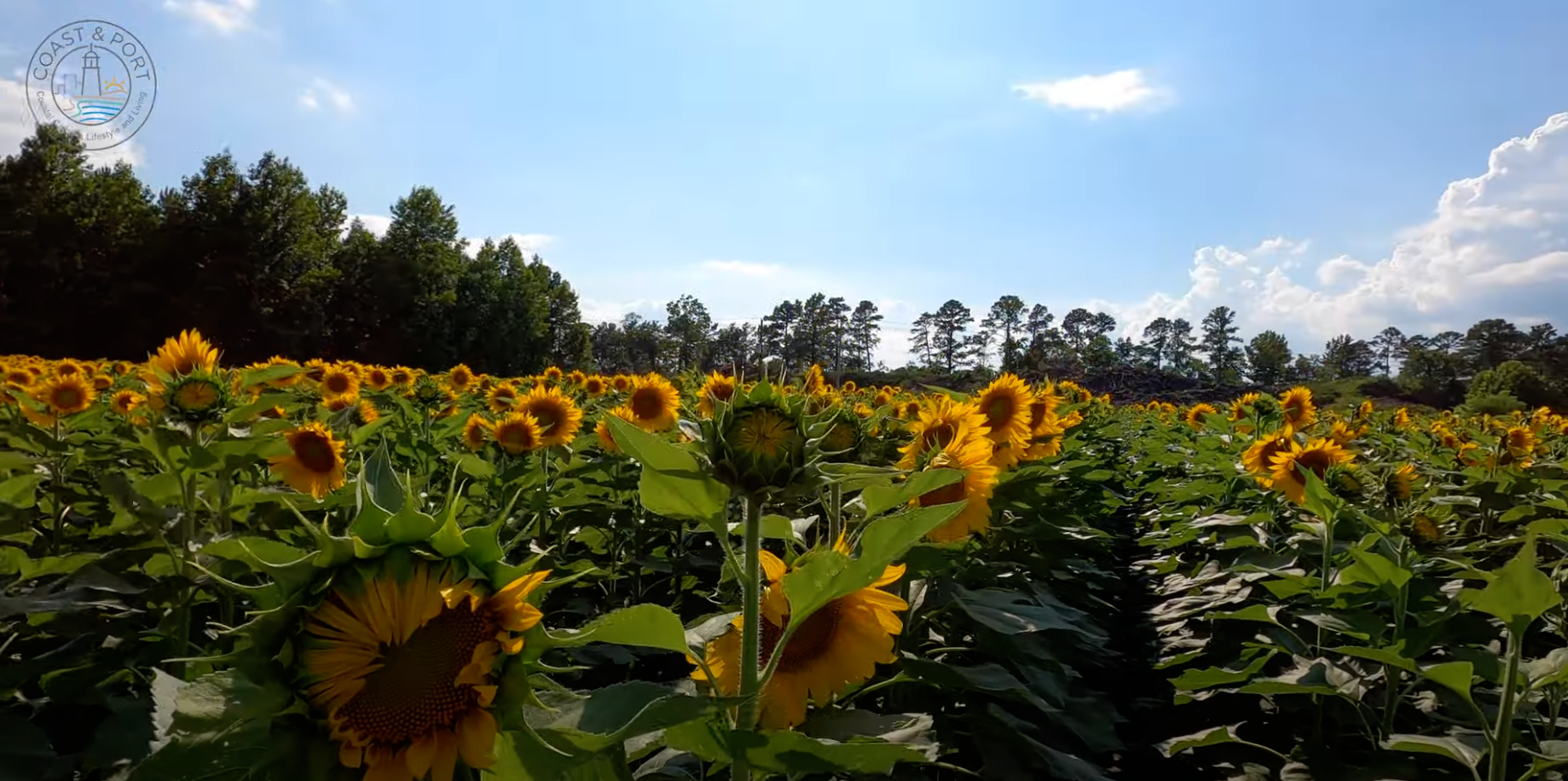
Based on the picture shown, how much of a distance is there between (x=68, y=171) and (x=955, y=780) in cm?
5122

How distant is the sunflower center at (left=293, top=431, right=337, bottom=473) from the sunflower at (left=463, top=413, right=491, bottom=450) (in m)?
1.61

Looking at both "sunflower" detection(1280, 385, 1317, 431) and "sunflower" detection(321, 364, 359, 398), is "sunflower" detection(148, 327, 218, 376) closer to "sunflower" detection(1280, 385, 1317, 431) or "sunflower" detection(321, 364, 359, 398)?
"sunflower" detection(321, 364, 359, 398)

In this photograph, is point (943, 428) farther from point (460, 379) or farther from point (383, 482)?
point (460, 379)

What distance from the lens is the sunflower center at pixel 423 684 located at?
2.60 ft

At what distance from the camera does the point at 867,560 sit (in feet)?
3.06

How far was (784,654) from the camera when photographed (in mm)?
1410

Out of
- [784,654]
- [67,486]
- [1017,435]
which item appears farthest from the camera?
[1017,435]

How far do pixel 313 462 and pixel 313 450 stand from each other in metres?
0.05

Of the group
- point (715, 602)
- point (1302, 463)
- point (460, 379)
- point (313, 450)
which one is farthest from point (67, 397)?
point (1302, 463)

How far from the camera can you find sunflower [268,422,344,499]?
299cm

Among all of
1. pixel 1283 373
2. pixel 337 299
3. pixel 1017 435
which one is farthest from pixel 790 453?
pixel 1283 373

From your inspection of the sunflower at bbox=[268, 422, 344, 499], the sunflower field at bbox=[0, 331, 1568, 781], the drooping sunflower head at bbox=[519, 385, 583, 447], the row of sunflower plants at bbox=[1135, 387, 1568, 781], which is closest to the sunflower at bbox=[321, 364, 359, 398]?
the sunflower field at bbox=[0, 331, 1568, 781]

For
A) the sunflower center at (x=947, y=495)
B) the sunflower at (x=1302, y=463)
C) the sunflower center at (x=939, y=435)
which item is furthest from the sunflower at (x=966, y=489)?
the sunflower at (x=1302, y=463)

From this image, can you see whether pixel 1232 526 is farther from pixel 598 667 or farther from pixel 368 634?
pixel 368 634
